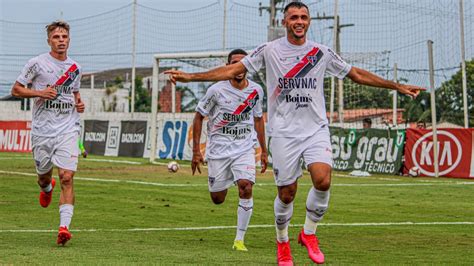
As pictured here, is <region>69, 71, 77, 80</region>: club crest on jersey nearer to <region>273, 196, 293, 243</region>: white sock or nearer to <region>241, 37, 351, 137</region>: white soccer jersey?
<region>241, 37, 351, 137</region>: white soccer jersey

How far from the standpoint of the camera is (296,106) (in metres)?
10.4

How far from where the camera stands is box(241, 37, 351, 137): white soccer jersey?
34.0ft

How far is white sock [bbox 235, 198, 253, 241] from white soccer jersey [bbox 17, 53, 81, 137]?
2.30 meters

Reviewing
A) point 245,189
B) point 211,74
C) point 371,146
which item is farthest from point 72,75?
point 371,146

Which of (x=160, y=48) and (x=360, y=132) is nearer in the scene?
(x=360, y=132)

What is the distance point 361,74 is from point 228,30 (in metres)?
31.8

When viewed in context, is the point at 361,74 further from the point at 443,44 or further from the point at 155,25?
the point at 155,25

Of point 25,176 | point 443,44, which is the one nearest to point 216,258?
point 25,176

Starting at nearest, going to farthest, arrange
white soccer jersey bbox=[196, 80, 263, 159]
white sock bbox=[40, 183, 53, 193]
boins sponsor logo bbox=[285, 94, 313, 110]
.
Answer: boins sponsor logo bbox=[285, 94, 313, 110] → white soccer jersey bbox=[196, 80, 263, 159] → white sock bbox=[40, 183, 53, 193]

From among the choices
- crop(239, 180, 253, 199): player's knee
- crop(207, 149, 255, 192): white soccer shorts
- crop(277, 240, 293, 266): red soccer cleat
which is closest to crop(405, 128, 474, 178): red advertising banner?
crop(207, 149, 255, 192): white soccer shorts

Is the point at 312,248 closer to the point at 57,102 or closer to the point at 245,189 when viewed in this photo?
the point at 245,189

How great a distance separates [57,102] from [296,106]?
3.74 m

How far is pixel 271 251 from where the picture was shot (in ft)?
39.1

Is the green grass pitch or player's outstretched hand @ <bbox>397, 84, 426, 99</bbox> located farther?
the green grass pitch
